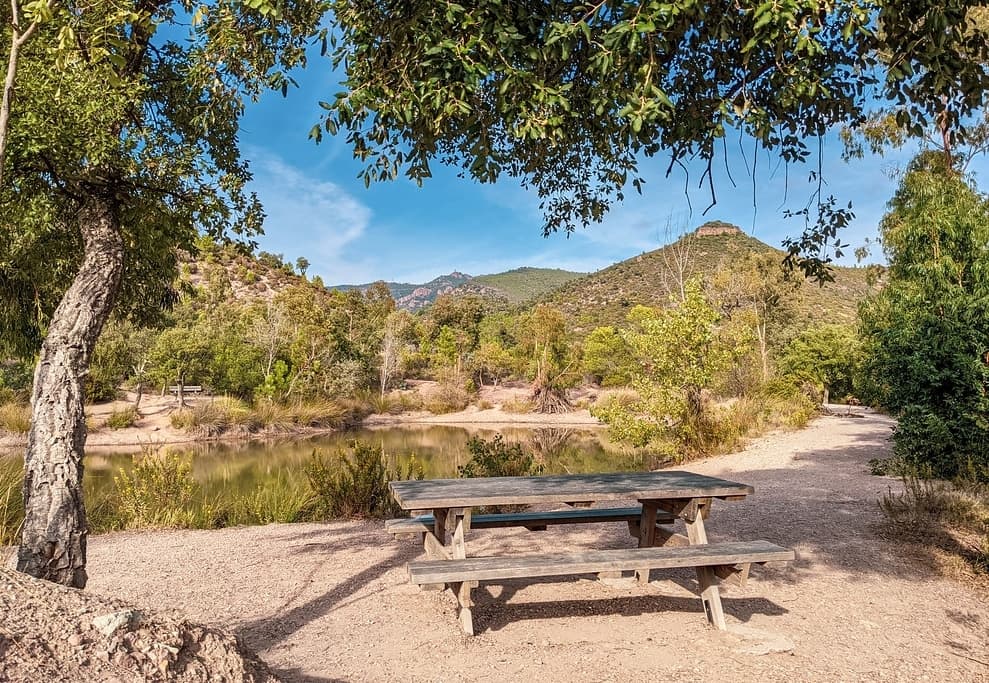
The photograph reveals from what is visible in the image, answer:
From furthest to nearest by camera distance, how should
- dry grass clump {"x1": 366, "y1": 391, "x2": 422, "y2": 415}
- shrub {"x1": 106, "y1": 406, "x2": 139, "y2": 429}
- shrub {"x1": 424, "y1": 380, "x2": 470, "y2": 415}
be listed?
shrub {"x1": 424, "y1": 380, "x2": 470, "y2": 415}, dry grass clump {"x1": 366, "y1": 391, "x2": 422, "y2": 415}, shrub {"x1": 106, "y1": 406, "x2": 139, "y2": 429}

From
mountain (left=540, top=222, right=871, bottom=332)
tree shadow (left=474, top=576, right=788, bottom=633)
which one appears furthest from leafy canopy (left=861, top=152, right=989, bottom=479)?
mountain (left=540, top=222, right=871, bottom=332)

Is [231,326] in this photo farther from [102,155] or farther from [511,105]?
[511,105]

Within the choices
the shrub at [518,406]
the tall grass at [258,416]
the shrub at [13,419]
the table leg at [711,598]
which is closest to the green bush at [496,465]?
the table leg at [711,598]

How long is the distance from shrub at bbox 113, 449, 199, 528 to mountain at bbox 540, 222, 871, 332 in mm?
→ 30038

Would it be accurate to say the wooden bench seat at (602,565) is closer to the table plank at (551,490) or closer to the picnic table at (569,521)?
the picnic table at (569,521)

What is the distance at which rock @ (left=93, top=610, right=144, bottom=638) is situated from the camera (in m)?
1.83

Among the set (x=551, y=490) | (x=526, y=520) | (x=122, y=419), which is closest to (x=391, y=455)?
(x=122, y=419)

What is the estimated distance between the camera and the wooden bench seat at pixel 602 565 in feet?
10.6

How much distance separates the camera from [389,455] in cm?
1373

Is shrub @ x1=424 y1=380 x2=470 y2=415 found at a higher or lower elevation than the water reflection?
higher

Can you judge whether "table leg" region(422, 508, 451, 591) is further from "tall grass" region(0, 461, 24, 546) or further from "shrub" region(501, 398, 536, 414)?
"shrub" region(501, 398, 536, 414)

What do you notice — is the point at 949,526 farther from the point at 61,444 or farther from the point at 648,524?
the point at 61,444

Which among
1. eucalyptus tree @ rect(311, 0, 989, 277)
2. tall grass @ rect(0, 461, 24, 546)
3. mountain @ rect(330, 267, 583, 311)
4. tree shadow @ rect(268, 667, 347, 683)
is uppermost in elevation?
mountain @ rect(330, 267, 583, 311)

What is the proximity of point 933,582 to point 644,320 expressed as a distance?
785cm
